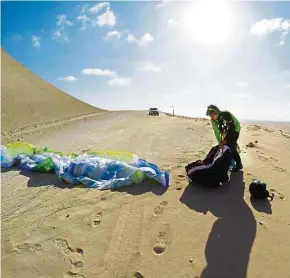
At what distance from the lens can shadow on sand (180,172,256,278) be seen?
113 inches

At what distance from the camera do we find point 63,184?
5.32m

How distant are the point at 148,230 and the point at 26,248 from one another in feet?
5.29

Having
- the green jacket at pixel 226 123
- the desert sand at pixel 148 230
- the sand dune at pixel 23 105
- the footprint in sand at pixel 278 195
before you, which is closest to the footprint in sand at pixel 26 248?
the desert sand at pixel 148 230

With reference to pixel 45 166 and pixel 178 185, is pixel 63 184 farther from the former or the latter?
pixel 178 185

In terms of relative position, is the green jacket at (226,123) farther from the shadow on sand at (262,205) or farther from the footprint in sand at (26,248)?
the footprint in sand at (26,248)

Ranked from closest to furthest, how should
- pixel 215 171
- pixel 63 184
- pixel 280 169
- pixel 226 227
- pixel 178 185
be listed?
pixel 226 227, pixel 215 171, pixel 178 185, pixel 63 184, pixel 280 169

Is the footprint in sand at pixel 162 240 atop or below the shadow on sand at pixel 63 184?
below

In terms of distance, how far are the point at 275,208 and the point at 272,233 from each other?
68 cm

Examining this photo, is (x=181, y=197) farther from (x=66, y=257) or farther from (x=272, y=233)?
(x=66, y=257)

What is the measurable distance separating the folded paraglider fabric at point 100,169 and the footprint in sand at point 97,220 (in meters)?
0.87

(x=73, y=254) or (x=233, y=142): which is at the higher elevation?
(x=233, y=142)

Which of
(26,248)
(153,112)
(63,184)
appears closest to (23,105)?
(153,112)

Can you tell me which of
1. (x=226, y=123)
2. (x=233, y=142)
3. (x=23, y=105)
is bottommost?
(x=233, y=142)

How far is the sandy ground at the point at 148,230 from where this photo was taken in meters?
2.98
